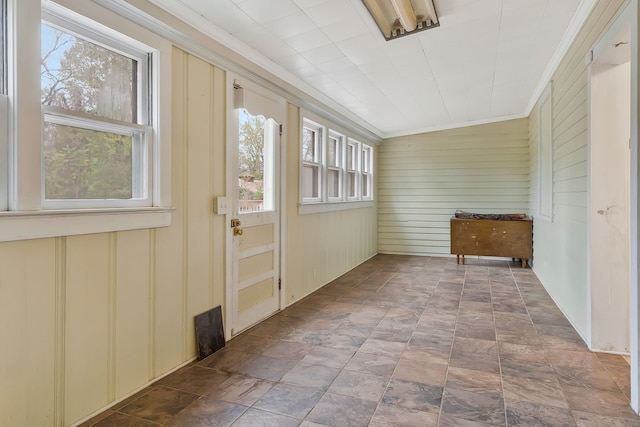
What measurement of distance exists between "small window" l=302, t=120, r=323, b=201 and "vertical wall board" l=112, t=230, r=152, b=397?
2419 millimetres

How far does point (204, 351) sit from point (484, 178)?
6053mm

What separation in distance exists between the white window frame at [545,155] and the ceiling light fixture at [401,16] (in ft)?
7.61

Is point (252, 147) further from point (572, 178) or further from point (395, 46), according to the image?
point (572, 178)

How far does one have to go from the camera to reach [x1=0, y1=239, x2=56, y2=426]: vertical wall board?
62.0 inches

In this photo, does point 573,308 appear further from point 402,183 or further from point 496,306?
point 402,183

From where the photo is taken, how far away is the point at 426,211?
7332mm

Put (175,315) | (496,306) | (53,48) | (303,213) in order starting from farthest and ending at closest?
1. (303,213)
2. (496,306)
3. (175,315)
4. (53,48)

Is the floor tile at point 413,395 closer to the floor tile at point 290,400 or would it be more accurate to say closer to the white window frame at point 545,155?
the floor tile at point 290,400

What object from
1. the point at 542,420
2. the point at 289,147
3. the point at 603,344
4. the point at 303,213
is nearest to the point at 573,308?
the point at 603,344

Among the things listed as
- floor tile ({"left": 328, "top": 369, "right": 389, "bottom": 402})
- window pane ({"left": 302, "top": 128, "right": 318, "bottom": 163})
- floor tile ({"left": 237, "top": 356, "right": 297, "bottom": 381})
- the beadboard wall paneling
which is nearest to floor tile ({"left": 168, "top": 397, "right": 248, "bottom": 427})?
floor tile ({"left": 237, "top": 356, "right": 297, "bottom": 381})

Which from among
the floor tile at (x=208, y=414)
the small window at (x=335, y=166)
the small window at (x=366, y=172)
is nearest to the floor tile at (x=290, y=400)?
the floor tile at (x=208, y=414)

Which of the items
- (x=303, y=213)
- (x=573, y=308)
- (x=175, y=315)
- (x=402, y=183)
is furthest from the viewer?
(x=402, y=183)

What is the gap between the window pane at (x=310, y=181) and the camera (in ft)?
14.9

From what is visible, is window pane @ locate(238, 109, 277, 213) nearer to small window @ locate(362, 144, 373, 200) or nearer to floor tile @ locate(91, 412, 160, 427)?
floor tile @ locate(91, 412, 160, 427)
